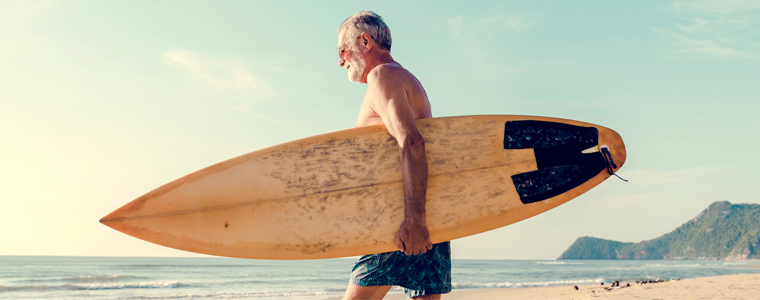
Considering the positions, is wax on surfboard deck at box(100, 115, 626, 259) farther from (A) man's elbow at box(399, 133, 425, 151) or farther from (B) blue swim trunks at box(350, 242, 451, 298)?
(A) man's elbow at box(399, 133, 425, 151)

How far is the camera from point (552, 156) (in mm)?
2141

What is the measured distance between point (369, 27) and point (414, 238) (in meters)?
0.92

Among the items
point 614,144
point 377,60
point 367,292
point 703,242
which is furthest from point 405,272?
point 703,242

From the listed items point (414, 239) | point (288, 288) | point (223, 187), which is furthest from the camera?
point (288, 288)

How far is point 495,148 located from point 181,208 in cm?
146

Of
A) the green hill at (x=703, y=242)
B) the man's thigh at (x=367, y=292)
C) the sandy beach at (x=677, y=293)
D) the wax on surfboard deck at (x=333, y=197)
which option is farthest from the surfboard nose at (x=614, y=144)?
the green hill at (x=703, y=242)

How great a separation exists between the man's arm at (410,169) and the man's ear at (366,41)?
0.33 meters

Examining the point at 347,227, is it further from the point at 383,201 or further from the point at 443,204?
the point at 443,204

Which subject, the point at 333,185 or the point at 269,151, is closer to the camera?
the point at 333,185

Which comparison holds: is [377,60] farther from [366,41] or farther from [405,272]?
[405,272]

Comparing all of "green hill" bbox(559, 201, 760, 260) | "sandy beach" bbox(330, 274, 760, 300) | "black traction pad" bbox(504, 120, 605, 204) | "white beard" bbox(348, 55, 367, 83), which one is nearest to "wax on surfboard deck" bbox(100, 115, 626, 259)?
"black traction pad" bbox(504, 120, 605, 204)

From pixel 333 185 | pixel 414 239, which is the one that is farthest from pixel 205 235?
pixel 414 239

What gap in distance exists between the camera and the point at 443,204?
1.84 meters

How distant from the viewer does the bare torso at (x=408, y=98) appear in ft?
5.59
